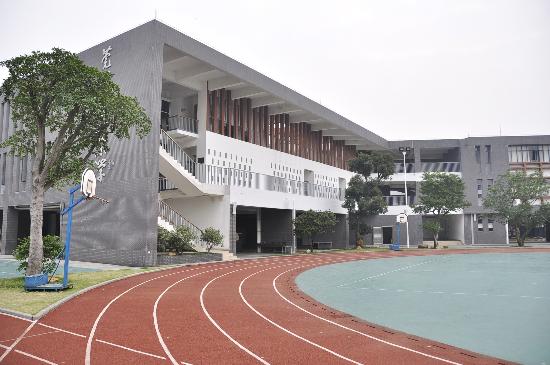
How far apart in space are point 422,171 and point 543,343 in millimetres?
39582

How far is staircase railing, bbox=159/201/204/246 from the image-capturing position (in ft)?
74.2

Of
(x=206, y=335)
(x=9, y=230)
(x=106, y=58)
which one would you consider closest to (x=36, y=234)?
(x=206, y=335)

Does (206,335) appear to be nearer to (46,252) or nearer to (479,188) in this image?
(46,252)

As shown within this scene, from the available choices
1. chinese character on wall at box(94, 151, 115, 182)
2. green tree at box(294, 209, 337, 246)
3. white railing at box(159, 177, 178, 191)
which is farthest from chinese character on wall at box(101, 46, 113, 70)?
green tree at box(294, 209, 337, 246)

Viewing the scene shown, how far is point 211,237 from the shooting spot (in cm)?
2231

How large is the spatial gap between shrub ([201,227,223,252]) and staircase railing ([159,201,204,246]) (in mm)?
731

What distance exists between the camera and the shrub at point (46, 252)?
1376 centimetres

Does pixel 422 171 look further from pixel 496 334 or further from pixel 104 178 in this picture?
pixel 496 334

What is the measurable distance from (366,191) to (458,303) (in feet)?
82.7

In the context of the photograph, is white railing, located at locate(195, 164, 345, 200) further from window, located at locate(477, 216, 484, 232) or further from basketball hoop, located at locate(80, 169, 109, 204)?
window, located at locate(477, 216, 484, 232)

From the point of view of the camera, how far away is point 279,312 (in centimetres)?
949

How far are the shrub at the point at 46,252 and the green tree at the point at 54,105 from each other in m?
0.44

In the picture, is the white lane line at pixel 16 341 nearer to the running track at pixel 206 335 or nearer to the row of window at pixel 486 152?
the running track at pixel 206 335

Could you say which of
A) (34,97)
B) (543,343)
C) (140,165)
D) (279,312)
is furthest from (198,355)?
(140,165)
